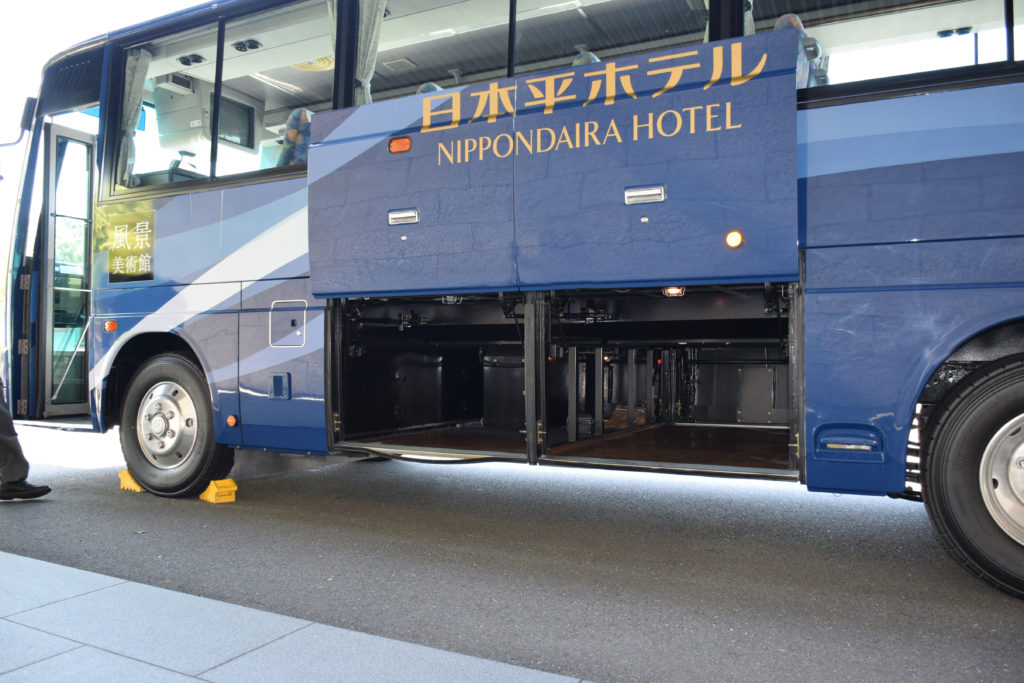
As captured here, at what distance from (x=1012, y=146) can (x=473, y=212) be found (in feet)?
8.59

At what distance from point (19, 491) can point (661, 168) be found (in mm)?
5120

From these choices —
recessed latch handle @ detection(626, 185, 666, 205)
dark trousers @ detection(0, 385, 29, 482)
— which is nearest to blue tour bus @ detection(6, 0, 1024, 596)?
recessed latch handle @ detection(626, 185, 666, 205)

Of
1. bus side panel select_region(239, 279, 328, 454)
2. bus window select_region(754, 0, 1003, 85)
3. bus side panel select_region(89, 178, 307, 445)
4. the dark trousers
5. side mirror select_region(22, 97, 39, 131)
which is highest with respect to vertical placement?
side mirror select_region(22, 97, 39, 131)

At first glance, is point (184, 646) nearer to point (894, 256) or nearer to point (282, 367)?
point (282, 367)

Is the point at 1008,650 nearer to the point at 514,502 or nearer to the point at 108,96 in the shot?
the point at 514,502

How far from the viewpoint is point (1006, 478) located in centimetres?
331

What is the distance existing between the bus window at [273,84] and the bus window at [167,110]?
0.63ft

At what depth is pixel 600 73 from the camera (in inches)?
160

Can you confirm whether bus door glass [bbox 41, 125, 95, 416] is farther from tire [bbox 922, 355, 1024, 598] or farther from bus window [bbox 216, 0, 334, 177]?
tire [bbox 922, 355, 1024, 598]

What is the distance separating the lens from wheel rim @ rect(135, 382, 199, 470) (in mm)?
5656

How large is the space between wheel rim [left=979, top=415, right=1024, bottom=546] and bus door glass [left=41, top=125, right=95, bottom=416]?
22.5 feet

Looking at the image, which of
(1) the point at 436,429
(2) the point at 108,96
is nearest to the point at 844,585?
(1) the point at 436,429

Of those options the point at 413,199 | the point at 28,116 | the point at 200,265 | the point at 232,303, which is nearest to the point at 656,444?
the point at 413,199

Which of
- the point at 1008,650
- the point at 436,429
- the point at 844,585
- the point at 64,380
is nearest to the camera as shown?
the point at 1008,650
